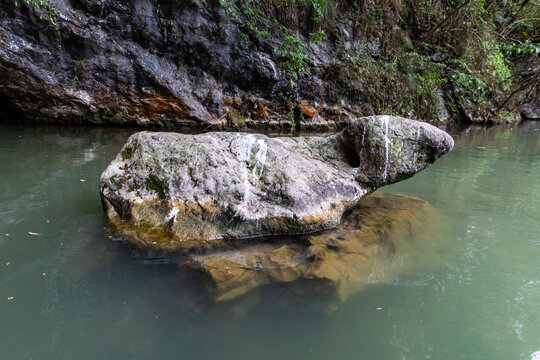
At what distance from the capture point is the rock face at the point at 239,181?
2928 millimetres

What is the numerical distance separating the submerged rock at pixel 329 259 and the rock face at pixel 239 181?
0.22 m

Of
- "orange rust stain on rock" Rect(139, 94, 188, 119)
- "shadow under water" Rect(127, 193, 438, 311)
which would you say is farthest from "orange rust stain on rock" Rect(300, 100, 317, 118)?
"shadow under water" Rect(127, 193, 438, 311)

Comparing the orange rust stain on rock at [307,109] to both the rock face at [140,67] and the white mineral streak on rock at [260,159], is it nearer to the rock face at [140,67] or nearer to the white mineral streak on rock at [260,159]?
the rock face at [140,67]

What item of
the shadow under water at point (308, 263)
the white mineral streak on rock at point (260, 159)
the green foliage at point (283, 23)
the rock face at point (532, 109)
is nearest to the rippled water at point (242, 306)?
the shadow under water at point (308, 263)

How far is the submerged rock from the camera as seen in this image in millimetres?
2260

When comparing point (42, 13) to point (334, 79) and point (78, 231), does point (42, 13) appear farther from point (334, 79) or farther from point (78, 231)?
point (334, 79)

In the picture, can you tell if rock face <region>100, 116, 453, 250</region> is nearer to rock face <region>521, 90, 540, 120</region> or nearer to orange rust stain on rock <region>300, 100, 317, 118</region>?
orange rust stain on rock <region>300, 100, 317, 118</region>

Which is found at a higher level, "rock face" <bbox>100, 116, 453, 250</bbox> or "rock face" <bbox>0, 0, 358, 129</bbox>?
"rock face" <bbox>0, 0, 358, 129</bbox>

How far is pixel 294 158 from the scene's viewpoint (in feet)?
11.4

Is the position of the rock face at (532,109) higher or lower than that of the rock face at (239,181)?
higher

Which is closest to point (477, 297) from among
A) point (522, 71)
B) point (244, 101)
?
point (244, 101)

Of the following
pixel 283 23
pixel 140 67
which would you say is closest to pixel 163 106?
pixel 140 67

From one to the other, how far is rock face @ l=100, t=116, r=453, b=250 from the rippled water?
1.31 ft

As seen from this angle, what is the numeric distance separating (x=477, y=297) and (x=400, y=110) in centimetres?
1062
